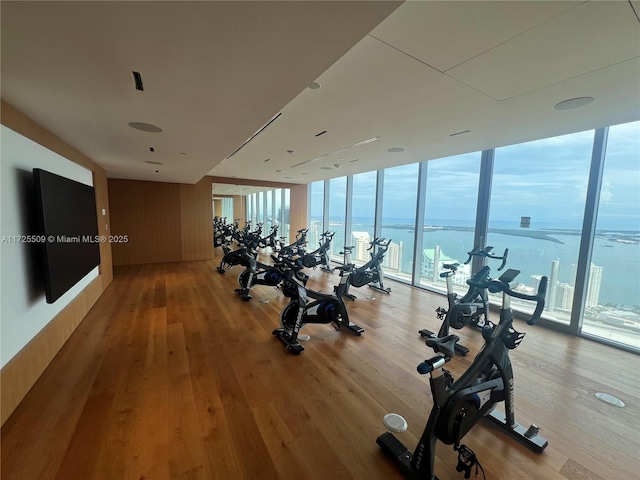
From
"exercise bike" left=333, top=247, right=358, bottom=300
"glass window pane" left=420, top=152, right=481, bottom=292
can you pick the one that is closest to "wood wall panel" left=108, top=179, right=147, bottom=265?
"exercise bike" left=333, top=247, right=358, bottom=300

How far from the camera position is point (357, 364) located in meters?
2.64

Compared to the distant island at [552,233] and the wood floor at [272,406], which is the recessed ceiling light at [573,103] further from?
the wood floor at [272,406]

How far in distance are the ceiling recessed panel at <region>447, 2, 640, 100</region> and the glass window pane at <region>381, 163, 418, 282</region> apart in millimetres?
3604

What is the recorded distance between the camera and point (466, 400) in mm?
1496

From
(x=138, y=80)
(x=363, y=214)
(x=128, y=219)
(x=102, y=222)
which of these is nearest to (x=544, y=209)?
(x=363, y=214)

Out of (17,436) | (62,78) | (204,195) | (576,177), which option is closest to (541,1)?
(62,78)

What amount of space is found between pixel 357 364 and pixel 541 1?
2986 mm

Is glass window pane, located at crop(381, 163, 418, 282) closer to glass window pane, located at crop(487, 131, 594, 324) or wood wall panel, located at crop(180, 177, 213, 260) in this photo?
glass window pane, located at crop(487, 131, 594, 324)

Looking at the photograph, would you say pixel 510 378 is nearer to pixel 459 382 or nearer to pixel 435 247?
pixel 459 382

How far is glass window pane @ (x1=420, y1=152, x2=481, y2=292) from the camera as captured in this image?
15.4ft

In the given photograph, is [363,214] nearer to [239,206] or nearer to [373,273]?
[373,273]

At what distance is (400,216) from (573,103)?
379cm

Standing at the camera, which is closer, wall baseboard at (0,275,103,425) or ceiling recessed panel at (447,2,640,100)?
ceiling recessed panel at (447,2,640,100)

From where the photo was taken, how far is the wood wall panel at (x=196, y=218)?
25.7 feet
